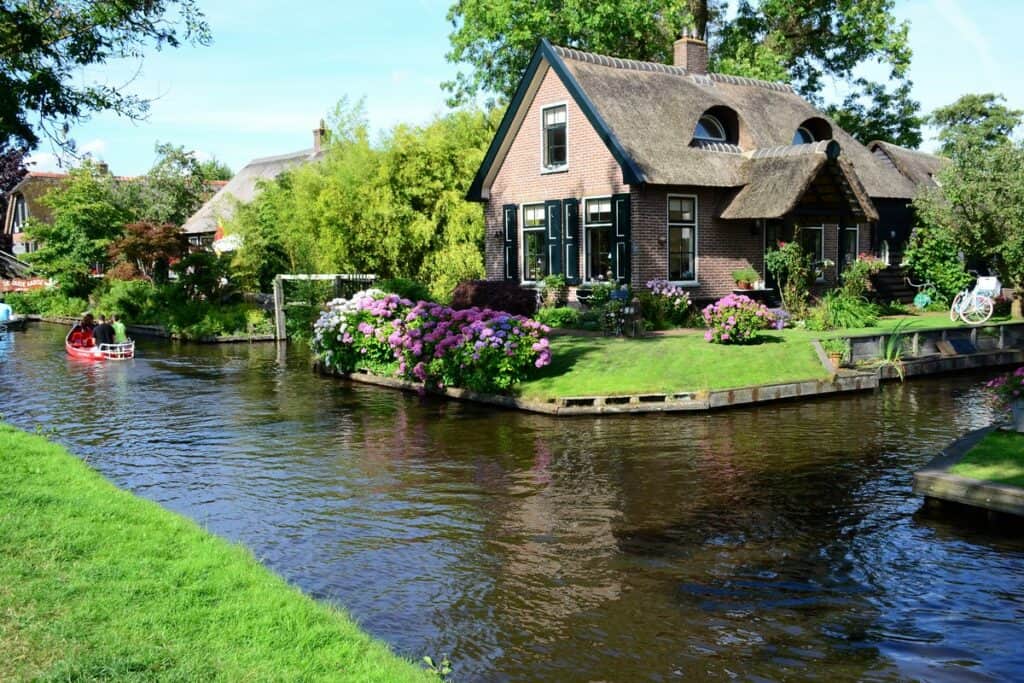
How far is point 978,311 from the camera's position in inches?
958

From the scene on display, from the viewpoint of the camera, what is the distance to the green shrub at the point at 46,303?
1687 inches

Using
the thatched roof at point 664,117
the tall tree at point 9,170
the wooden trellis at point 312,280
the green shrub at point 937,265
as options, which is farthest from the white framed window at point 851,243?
the tall tree at point 9,170

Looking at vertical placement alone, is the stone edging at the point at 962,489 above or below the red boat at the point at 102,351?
below

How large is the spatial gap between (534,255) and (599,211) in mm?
3120

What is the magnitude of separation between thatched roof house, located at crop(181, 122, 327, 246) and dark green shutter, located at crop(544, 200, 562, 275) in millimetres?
30884

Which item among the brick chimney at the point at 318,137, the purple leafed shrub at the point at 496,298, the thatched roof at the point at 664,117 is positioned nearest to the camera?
the purple leafed shrub at the point at 496,298

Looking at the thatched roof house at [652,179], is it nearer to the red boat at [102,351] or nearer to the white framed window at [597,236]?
the white framed window at [597,236]

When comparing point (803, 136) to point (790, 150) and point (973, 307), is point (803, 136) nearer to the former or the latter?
point (790, 150)

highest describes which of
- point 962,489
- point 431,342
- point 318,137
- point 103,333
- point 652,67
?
point 318,137

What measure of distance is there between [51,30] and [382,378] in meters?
9.48

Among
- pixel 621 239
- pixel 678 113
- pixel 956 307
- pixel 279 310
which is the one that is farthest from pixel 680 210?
pixel 279 310

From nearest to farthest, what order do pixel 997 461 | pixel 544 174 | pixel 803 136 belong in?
Answer: pixel 997 461
pixel 544 174
pixel 803 136

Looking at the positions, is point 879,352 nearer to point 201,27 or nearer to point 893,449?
point 893,449

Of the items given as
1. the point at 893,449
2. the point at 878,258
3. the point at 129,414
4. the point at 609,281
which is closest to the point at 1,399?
the point at 129,414
